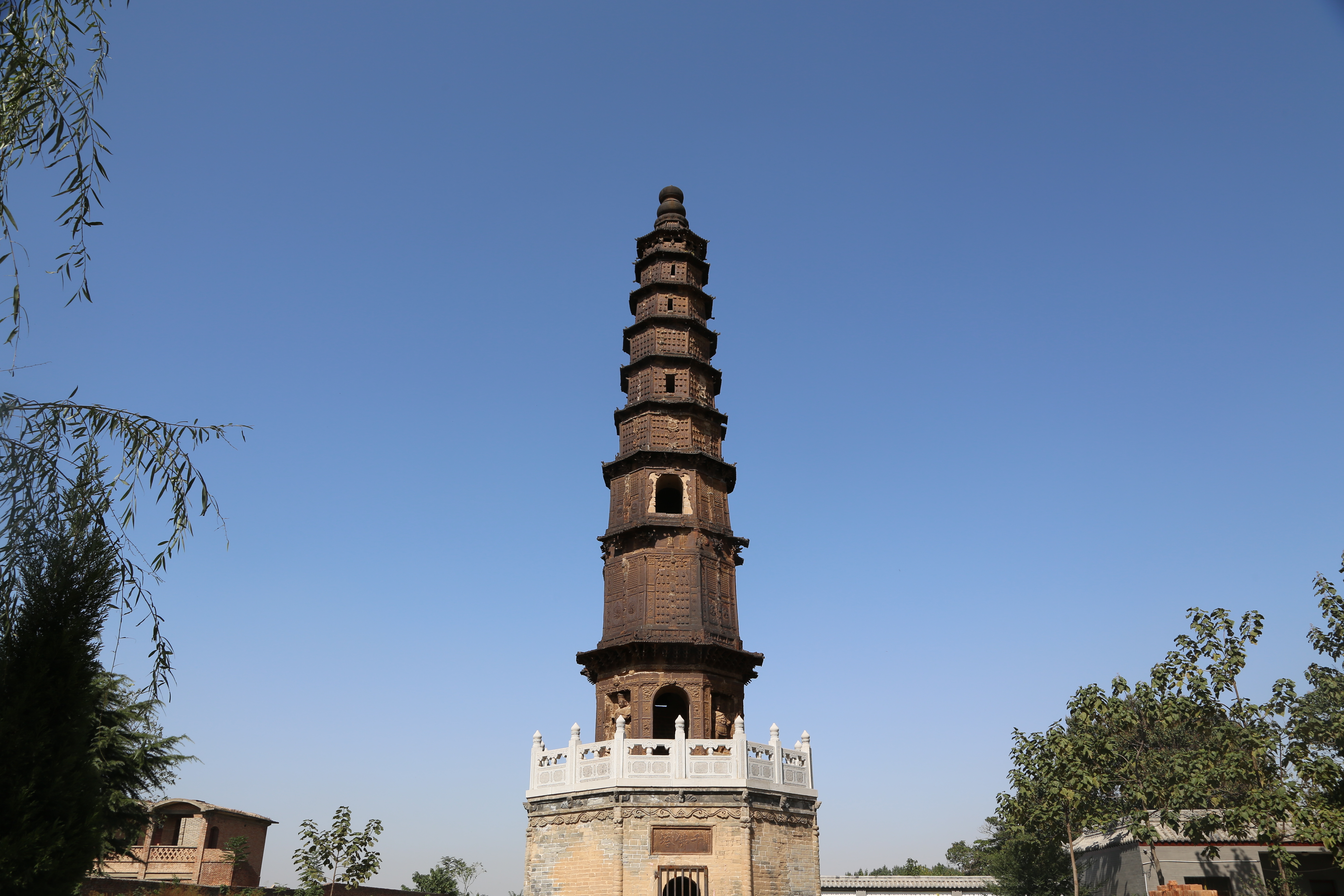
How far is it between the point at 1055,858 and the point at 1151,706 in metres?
18.8

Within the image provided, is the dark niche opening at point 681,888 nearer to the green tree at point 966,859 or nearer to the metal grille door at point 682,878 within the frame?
the metal grille door at point 682,878

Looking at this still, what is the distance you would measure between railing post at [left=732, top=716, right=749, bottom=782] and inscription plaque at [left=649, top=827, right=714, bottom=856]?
154cm

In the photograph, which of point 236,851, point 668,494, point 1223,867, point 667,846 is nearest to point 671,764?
point 667,846

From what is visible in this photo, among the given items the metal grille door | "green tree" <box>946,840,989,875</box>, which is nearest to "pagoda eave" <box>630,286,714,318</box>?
the metal grille door

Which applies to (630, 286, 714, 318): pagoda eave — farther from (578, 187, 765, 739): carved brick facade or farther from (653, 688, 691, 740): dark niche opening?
(653, 688, 691, 740): dark niche opening

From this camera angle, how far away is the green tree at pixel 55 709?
980 cm

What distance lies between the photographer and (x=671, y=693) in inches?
1086

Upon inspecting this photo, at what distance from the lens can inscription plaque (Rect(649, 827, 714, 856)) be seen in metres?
22.9

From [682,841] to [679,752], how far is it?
2.09 meters

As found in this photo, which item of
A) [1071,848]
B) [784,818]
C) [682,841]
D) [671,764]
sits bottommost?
[682,841]

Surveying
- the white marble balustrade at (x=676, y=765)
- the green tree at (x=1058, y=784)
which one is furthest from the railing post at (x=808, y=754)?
the green tree at (x=1058, y=784)

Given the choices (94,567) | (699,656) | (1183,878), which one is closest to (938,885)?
(1183,878)

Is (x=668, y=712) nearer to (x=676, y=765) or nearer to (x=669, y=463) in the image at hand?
(x=676, y=765)

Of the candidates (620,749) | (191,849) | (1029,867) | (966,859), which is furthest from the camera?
(966,859)
